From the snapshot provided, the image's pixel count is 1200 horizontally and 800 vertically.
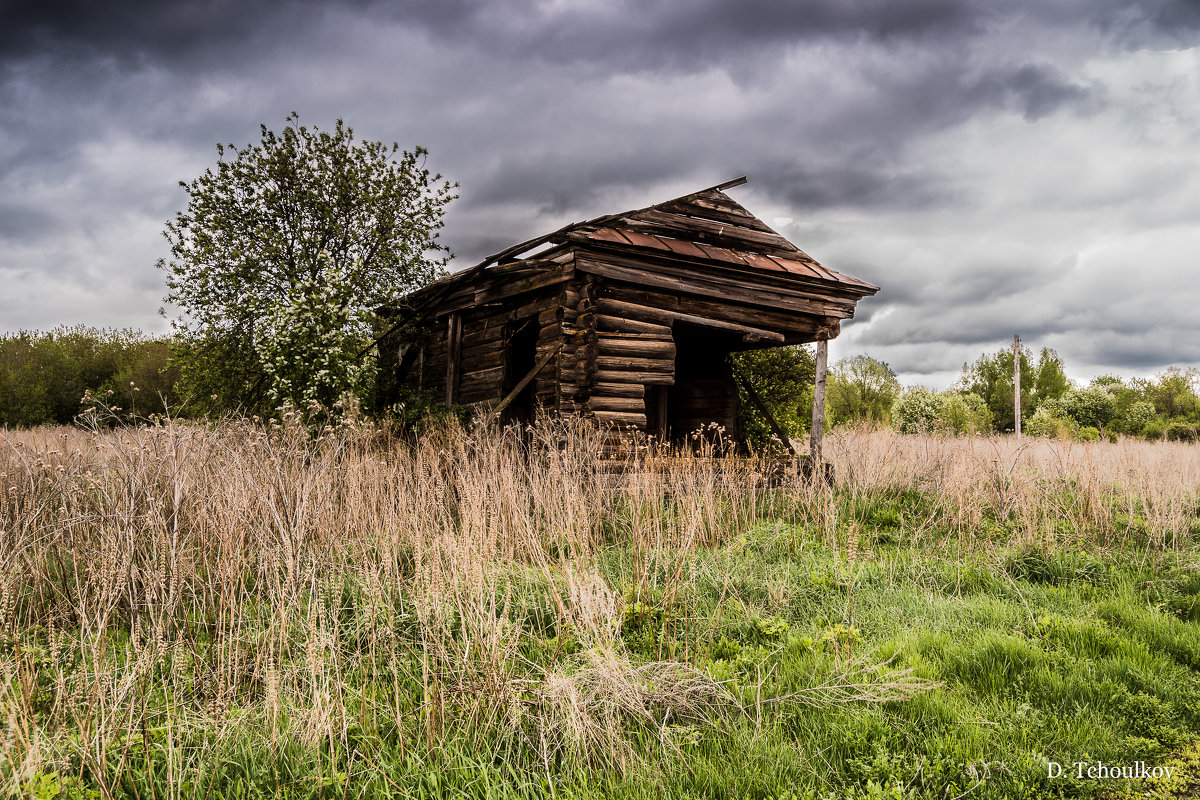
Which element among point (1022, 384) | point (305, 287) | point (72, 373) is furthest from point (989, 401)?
point (72, 373)

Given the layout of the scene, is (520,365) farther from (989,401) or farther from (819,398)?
(989,401)

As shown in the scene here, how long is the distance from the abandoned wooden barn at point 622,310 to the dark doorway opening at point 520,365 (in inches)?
1.5

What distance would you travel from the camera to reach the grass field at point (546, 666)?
2691 millimetres

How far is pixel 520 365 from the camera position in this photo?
524 inches

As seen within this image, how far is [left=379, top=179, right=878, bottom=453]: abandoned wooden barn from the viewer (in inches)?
380

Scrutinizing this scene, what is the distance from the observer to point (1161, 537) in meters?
6.07

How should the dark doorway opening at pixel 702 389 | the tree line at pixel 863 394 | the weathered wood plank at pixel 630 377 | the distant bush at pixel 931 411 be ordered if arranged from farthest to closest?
the distant bush at pixel 931 411, the tree line at pixel 863 394, the dark doorway opening at pixel 702 389, the weathered wood plank at pixel 630 377

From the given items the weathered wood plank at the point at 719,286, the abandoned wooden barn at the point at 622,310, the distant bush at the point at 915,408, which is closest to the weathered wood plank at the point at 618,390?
the abandoned wooden barn at the point at 622,310

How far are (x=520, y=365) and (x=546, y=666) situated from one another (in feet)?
33.1

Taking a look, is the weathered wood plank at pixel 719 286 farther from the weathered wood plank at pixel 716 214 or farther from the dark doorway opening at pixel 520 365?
the dark doorway opening at pixel 520 365

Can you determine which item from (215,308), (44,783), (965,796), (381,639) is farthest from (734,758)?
(215,308)

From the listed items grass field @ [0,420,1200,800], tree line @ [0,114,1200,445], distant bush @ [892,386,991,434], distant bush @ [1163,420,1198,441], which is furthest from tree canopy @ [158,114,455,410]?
distant bush @ [1163,420,1198,441]

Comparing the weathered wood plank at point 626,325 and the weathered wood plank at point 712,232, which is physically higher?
the weathered wood plank at point 712,232

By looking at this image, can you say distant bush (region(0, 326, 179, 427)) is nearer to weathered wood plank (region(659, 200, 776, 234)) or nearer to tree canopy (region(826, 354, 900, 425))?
weathered wood plank (region(659, 200, 776, 234))
